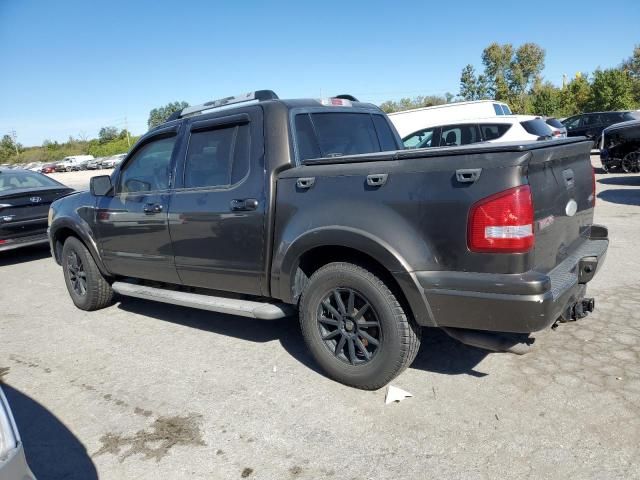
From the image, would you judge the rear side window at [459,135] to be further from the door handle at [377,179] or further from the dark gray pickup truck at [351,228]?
the door handle at [377,179]

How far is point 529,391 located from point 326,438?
1.32 m

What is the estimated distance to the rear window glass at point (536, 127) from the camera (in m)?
11.6

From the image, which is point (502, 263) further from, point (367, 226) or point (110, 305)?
point (110, 305)

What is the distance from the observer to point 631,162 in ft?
40.1

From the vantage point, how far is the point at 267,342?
430 centimetres

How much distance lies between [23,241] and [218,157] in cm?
576

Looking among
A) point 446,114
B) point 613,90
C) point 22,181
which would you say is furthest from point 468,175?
point 613,90

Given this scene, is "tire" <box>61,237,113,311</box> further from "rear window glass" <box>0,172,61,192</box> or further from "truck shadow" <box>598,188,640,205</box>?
"truck shadow" <box>598,188,640,205</box>

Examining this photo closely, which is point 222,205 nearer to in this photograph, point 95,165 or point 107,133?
point 95,165

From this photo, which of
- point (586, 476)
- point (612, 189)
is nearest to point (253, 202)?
point (586, 476)

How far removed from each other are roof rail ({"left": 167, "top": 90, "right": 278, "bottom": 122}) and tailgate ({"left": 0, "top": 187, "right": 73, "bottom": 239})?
4907 mm

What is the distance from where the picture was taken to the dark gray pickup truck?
2.67m

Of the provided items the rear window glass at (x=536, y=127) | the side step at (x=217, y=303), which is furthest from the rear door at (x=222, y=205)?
the rear window glass at (x=536, y=127)

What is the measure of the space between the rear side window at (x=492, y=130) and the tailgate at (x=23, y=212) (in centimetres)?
900
